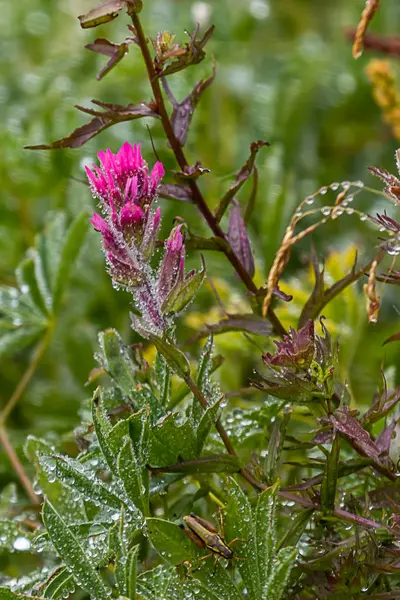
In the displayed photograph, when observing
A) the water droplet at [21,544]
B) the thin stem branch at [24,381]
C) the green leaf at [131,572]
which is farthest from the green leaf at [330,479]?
the thin stem branch at [24,381]

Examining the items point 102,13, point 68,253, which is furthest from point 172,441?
point 68,253

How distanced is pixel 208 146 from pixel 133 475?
2.74 ft

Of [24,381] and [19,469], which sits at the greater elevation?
[24,381]

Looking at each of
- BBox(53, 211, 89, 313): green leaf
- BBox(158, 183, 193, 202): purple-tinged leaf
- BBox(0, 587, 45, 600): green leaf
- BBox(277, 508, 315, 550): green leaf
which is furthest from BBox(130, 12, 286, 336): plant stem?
BBox(53, 211, 89, 313): green leaf

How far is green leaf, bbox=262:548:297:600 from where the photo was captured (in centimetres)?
41

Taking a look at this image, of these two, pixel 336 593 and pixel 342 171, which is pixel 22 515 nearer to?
pixel 336 593

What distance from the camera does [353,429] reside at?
0.43 metres

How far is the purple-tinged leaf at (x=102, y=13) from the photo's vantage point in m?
0.45

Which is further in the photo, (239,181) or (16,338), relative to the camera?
(16,338)

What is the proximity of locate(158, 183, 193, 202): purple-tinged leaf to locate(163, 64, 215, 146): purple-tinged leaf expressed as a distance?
29mm

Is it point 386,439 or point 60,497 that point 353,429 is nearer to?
point 386,439

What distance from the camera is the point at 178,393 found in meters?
0.54

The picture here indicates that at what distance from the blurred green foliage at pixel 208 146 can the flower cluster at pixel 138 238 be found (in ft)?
0.73

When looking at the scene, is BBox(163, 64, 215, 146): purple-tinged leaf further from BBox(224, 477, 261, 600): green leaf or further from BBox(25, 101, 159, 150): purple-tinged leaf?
BBox(224, 477, 261, 600): green leaf
